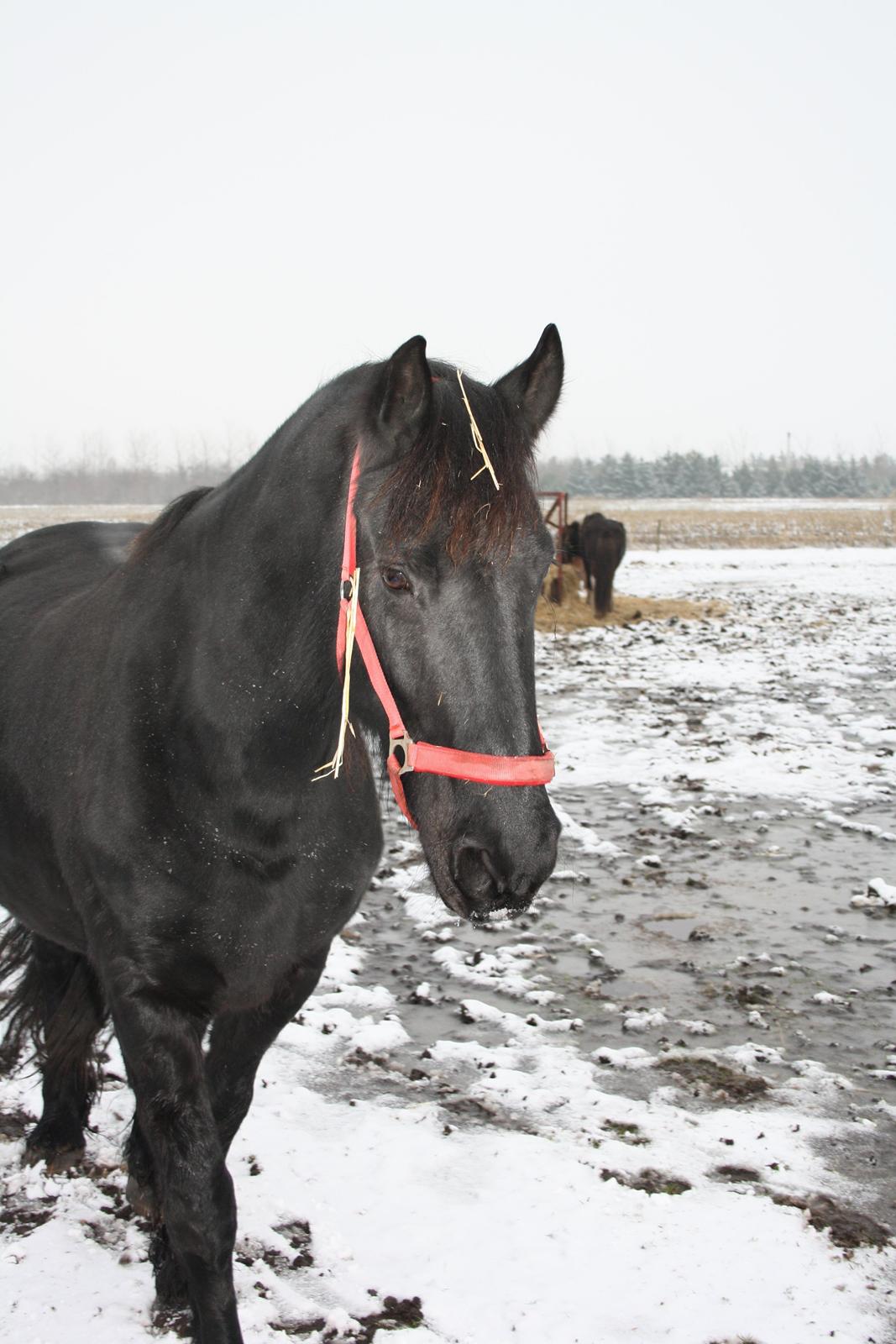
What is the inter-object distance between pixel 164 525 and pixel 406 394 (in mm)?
989

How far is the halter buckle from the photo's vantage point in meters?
1.94

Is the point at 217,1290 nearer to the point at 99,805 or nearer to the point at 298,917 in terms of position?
the point at 298,917

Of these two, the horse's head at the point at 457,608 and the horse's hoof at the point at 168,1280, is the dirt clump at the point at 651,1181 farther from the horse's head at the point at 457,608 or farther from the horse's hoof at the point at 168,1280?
the horse's head at the point at 457,608

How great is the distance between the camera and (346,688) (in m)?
2.09

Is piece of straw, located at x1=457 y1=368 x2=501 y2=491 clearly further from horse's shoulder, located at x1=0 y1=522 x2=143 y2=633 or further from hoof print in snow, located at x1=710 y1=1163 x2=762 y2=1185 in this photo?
hoof print in snow, located at x1=710 y1=1163 x2=762 y2=1185

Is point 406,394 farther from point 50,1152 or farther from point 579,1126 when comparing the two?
point 50,1152

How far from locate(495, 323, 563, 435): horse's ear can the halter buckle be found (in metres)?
0.77

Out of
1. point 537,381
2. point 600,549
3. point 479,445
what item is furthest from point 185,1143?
point 600,549

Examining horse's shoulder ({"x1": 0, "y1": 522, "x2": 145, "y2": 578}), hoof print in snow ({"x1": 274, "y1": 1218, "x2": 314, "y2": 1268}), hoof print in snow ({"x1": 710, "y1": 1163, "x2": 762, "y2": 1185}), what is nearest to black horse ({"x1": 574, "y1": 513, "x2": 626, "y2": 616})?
horse's shoulder ({"x1": 0, "y1": 522, "x2": 145, "y2": 578})

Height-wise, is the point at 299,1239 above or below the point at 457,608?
below

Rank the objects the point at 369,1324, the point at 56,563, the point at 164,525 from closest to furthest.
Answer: the point at 369,1324 → the point at 164,525 → the point at 56,563

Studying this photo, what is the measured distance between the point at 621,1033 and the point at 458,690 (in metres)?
2.65

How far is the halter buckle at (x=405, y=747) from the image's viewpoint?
1938 millimetres

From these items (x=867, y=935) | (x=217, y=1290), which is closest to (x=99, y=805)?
(x=217, y=1290)
